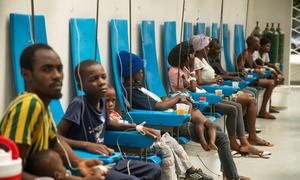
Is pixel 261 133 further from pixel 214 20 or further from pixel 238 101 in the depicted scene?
pixel 214 20

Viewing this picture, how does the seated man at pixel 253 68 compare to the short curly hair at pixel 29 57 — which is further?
the seated man at pixel 253 68

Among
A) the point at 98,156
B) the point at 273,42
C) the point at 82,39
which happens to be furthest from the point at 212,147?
the point at 273,42

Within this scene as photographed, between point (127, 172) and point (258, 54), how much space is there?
531 centimetres

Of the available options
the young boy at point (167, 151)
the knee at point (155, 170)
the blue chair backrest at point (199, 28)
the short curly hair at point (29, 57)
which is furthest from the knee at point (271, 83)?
the short curly hair at point (29, 57)

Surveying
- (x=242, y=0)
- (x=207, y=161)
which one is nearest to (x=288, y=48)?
(x=242, y=0)

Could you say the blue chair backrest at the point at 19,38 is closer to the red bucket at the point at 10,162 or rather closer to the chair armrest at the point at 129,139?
the chair armrest at the point at 129,139

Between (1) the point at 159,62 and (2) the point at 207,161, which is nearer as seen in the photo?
(2) the point at 207,161

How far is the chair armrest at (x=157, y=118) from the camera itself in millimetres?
3248

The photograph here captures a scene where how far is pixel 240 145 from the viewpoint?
16.0 feet

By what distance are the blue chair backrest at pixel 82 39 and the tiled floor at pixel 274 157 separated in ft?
3.94

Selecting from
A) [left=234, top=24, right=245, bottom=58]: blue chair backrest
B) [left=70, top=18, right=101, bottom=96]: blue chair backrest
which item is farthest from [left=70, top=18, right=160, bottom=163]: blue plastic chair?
[left=234, top=24, right=245, bottom=58]: blue chair backrest

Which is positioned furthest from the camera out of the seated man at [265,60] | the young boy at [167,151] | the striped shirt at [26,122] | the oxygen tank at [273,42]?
the oxygen tank at [273,42]

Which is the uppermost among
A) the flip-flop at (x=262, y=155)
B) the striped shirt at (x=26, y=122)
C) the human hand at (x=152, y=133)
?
the striped shirt at (x=26, y=122)

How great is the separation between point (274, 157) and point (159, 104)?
5.76ft
